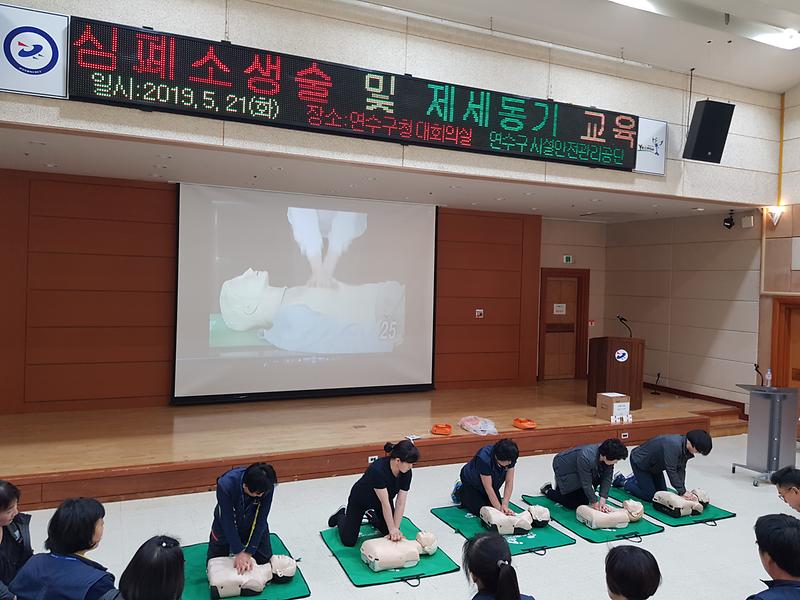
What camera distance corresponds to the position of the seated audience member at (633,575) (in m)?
1.92

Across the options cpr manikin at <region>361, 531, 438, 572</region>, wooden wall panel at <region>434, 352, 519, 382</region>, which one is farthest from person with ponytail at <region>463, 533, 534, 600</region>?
wooden wall panel at <region>434, 352, 519, 382</region>

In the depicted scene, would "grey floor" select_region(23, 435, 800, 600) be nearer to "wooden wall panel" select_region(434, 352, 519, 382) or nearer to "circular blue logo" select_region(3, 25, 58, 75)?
"wooden wall panel" select_region(434, 352, 519, 382)

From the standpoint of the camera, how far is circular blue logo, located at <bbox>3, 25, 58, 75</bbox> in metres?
4.19

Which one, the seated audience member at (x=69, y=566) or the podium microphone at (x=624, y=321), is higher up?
the podium microphone at (x=624, y=321)

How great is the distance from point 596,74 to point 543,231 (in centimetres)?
358

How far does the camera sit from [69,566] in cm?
216

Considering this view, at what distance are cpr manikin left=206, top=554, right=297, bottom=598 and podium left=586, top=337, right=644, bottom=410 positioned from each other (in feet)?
17.8

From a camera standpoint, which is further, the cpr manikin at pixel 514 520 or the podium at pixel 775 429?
the podium at pixel 775 429

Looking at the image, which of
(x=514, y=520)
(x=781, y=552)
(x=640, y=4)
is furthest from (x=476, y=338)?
(x=781, y=552)

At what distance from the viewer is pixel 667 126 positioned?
686 cm

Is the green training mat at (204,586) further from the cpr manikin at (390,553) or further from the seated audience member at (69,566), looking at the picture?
the seated audience member at (69,566)

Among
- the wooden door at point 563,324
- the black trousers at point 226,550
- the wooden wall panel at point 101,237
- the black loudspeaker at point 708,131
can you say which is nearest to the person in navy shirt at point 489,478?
the black trousers at point 226,550

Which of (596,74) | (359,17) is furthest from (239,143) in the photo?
(596,74)

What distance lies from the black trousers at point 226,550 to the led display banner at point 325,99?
10.4 ft
